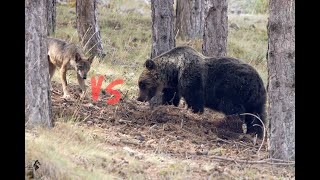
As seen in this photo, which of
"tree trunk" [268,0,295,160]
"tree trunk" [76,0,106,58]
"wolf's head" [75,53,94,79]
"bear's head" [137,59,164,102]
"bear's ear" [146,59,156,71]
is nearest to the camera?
"tree trunk" [268,0,295,160]

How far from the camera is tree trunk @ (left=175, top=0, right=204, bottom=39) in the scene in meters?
21.7

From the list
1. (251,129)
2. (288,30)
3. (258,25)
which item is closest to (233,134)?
(251,129)

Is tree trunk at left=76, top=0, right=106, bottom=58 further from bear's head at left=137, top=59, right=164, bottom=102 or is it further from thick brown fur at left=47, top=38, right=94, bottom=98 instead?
bear's head at left=137, top=59, right=164, bottom=102

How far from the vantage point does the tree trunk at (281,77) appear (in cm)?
918

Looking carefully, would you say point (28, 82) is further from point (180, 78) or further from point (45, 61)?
point (180, 78)

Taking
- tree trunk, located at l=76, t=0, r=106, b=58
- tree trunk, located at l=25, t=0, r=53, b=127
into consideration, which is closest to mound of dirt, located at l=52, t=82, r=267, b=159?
tree trunk, located at l=25, t=0, r=53, b=127

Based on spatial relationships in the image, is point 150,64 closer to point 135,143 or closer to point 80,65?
point 80,65

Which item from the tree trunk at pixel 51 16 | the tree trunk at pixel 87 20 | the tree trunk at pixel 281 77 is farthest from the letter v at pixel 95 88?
the tree trunk at pixel 51 16

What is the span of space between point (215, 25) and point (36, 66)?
6.00 meters

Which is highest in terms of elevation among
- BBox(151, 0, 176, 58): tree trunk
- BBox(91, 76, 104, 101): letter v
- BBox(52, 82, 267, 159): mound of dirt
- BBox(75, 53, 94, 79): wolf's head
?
BBox(151, 0, 176, 58): tree trunk

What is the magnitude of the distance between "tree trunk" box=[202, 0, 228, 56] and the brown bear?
6.16 ft

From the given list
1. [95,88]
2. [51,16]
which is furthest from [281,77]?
[51,16]

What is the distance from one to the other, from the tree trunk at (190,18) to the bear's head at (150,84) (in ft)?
29.8
